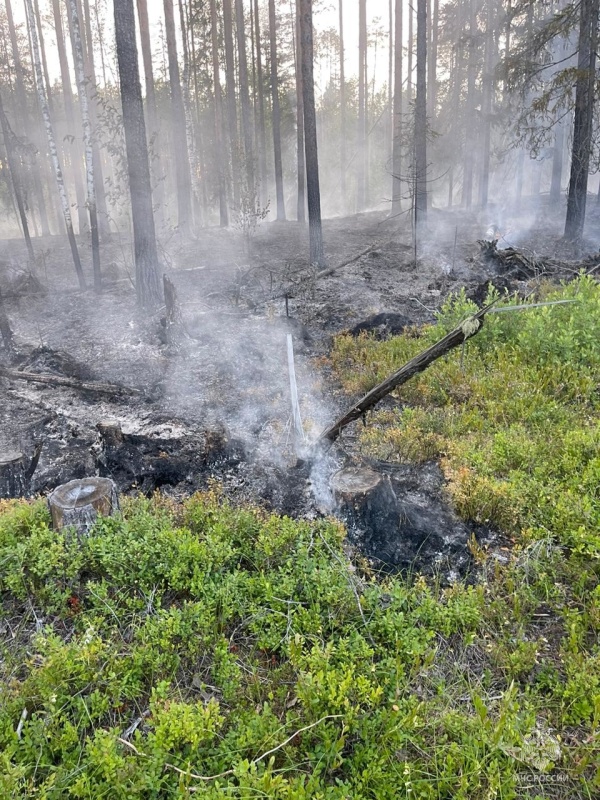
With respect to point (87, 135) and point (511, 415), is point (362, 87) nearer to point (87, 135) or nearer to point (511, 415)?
point (87, 135)

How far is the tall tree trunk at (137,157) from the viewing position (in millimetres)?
11375

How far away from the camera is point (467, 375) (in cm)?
748

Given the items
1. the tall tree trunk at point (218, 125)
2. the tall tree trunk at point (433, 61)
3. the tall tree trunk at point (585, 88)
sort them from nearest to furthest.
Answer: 1. the tall tree trunk at point (585, 88)
2. the tall tree trunk at point (218, 125)
3. the tall tree trunk at point (433, 61)

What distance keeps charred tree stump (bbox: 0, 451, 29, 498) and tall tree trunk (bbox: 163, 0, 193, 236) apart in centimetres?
1722

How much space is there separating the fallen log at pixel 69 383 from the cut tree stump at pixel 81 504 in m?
3.92

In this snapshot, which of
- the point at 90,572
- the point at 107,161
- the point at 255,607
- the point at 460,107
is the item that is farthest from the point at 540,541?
the point at 107,161

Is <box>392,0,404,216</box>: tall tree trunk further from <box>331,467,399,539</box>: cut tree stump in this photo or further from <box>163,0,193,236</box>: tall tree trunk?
<box>331,467,399,539</box>: cut tree stump

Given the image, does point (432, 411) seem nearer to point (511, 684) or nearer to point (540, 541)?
point (540, 541)

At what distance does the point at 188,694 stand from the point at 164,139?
117 ft

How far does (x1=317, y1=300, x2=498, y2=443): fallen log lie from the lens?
475 cm

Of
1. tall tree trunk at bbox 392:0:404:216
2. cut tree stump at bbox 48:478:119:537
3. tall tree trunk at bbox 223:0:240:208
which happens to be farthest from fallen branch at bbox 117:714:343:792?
tall tree trunk at bbox 392:0:404:216

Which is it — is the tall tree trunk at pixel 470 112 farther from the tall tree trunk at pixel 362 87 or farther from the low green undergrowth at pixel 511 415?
the low green undergrowth at pixel 511 415

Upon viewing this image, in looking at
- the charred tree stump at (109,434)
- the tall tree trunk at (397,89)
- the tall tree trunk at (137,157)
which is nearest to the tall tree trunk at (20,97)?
the tall tree trunk at (137,157)

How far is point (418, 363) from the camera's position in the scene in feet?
17.3
